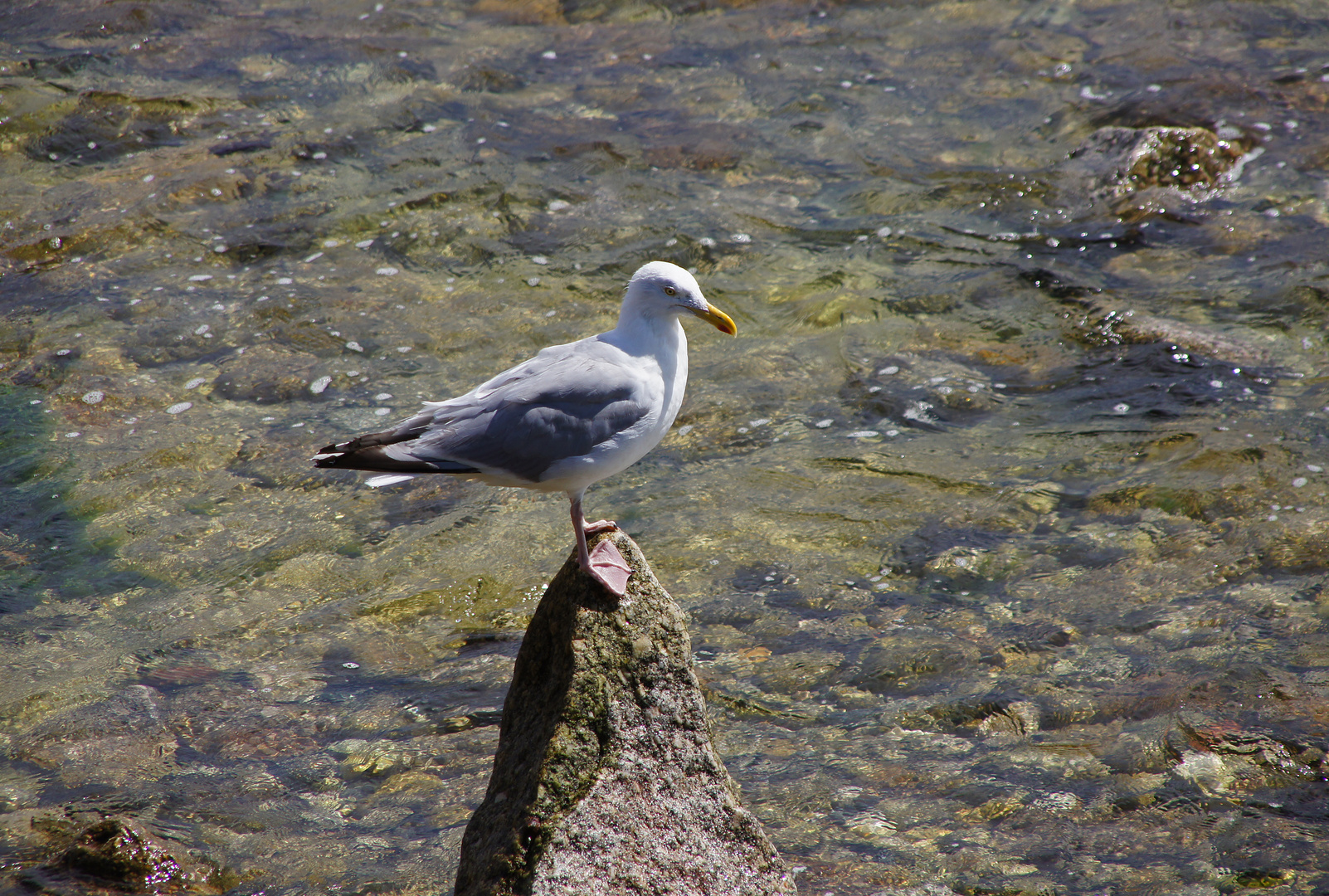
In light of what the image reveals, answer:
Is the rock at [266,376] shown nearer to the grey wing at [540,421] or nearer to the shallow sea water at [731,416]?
the shallow sea water at [731,416]

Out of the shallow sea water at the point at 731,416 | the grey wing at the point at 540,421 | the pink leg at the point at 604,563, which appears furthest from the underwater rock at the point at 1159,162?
the pink leg at the point at 604,563

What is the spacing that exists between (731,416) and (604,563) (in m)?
4.66

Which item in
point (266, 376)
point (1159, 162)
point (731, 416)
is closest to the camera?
point (731, 416)

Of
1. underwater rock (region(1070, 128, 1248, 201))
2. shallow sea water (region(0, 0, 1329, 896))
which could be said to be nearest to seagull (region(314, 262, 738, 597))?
shallow sea water (region(0, 0, 1329, 896))

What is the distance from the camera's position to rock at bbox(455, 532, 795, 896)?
12.7 feet

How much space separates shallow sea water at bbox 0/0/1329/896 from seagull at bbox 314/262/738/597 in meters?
1.79

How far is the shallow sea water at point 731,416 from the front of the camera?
5402 mm

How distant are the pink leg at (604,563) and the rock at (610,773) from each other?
0.05m

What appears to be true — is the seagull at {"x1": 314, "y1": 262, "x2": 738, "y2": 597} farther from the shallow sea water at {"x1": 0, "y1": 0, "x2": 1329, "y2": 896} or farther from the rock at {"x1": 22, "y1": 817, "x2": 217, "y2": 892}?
the rock at {"x1": 22, "y1": 817, "x2": 217, "y2": 892}

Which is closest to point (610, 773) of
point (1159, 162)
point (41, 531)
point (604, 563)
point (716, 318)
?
point (604, 563)

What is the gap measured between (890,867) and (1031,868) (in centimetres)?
60

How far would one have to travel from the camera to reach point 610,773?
4.00 m

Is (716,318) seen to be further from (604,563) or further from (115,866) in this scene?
(115,866)

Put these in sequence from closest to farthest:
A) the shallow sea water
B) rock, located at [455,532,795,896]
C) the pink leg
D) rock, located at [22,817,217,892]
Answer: rock, located at [455,532,795,896] < the pink leg < rock, located at [22,817,217,892] < the shallow sea water
